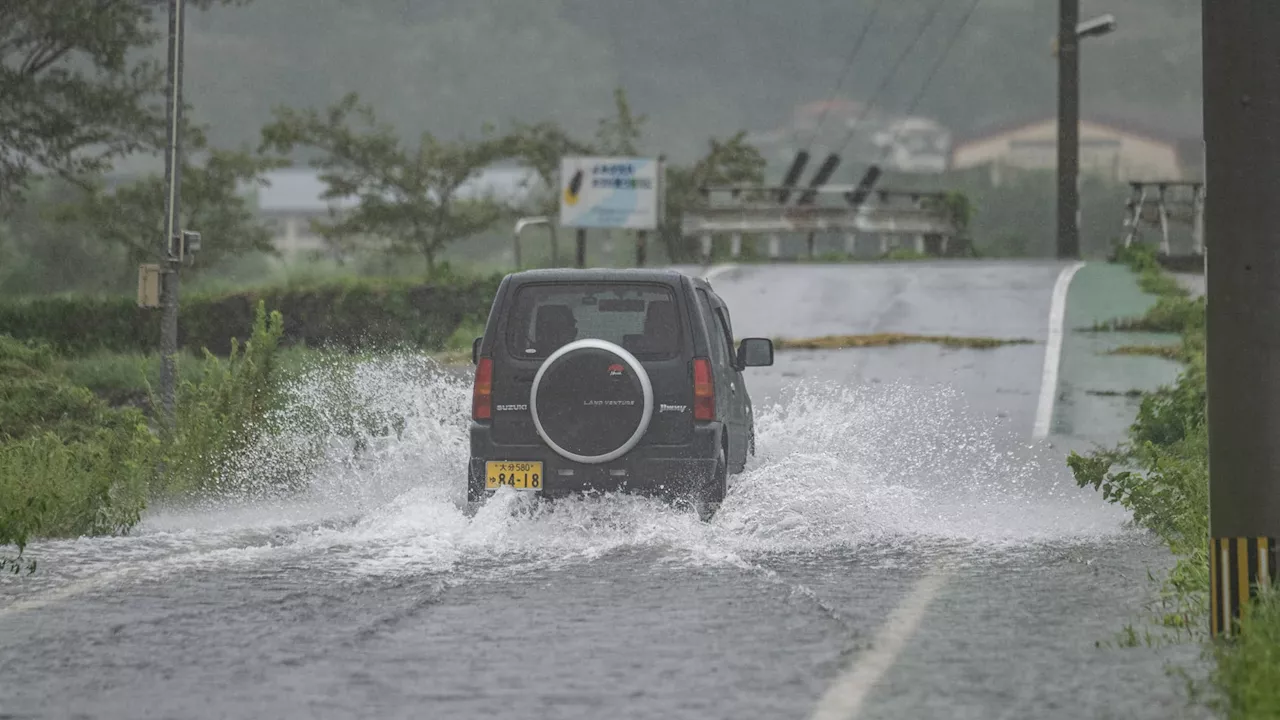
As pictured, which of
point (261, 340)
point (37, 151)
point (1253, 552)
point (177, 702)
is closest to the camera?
point (177, 702)

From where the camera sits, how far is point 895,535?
12945 mm

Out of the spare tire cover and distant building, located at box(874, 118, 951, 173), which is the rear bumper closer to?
the spare tire cover

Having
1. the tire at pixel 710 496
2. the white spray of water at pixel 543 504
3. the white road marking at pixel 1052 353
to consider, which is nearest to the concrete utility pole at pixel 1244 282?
the white spray of water at pixel 543 504

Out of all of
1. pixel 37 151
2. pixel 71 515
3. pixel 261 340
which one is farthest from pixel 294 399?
pixel 37 151

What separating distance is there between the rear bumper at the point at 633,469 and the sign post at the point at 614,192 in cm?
3573

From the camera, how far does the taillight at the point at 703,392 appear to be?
13.0m

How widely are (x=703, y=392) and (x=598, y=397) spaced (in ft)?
2.41

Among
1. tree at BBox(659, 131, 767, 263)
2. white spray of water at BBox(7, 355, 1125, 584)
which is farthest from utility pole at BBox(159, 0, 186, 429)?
tree at BBox(659, 131, 767, 263)

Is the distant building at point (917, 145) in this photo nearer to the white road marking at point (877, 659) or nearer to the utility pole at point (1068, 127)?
the utility pole at point (1068, 127)

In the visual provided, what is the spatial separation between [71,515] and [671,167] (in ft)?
156

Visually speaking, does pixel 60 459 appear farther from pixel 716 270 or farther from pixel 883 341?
pixel 716 270

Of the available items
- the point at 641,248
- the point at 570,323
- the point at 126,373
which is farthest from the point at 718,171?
the point at 570,323

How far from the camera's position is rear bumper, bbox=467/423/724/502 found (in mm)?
12852

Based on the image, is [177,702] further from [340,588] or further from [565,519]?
[565,519]
